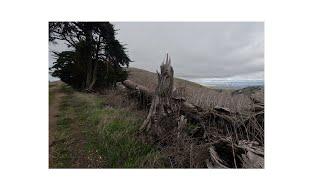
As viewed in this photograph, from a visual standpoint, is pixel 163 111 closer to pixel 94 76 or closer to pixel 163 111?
pixel 163 111

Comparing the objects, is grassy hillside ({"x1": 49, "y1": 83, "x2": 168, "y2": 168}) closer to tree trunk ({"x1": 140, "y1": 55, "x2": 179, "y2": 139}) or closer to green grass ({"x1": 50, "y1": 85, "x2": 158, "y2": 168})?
green grass ({"x1": 50, "y1": 85, "x2": 158, "y2": 168})

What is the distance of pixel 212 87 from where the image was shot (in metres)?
3.43

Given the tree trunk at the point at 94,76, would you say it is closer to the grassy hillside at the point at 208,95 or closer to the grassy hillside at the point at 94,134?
Answer: the grassy hillside at the point at 94,134

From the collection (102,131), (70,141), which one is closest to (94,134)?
(102,131)

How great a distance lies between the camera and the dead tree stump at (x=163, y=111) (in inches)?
136

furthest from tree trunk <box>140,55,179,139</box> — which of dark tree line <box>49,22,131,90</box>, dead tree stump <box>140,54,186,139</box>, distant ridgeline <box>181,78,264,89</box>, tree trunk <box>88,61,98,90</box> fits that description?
tree trunk <box>88,61,98,90</box>

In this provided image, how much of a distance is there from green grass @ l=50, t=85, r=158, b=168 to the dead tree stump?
200mm

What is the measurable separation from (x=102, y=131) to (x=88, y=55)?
2.97 ft

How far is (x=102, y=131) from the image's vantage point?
3.53 metres

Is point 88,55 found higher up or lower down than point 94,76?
higher up
